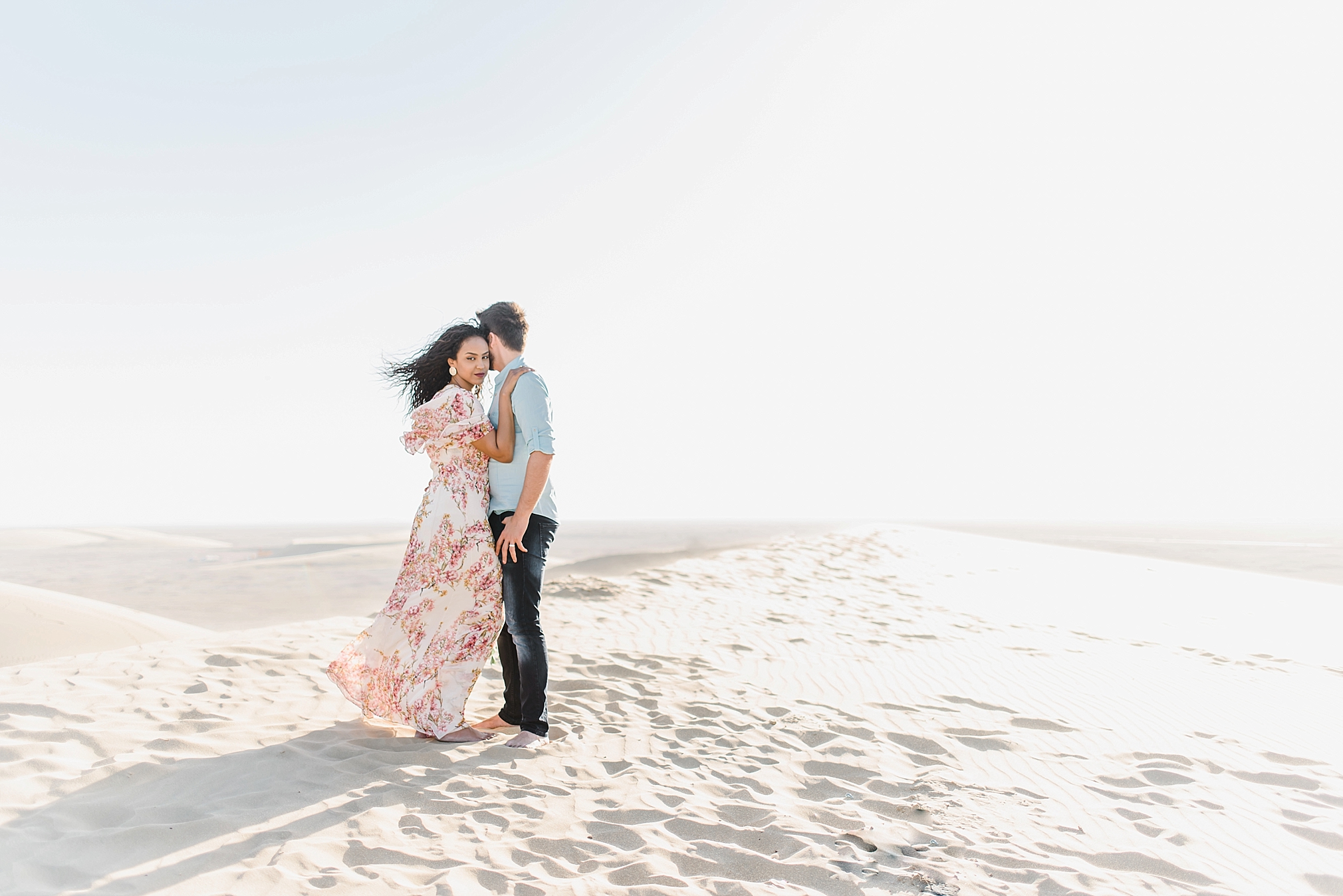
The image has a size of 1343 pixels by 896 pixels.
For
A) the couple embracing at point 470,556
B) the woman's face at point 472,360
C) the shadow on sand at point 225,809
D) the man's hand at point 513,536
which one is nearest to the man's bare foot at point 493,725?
the couple embracing at point 470,556

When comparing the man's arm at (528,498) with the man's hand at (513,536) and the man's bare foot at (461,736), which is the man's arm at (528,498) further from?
the man's bare foot at (461,736)

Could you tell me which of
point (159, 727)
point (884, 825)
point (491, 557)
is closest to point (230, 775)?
point (159, 727)

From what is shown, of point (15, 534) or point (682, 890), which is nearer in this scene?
point (682, 890)

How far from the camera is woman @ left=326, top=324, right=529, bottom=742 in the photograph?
147 inches

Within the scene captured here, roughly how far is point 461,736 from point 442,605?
2.33ft

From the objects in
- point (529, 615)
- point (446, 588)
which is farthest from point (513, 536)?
point (446, 588)

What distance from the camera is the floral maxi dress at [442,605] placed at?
3.78 m

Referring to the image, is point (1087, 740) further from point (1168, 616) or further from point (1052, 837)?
point (1168, 616)

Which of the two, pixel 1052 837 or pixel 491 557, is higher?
pixel 491 557

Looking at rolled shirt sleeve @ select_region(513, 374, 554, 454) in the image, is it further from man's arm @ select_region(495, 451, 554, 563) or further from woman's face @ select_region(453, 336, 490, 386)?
woman's face @ select_region(453, 336, 490, 386)

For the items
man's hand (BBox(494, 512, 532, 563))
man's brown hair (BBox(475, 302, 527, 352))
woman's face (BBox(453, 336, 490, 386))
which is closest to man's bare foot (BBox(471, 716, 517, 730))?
man's hand (BBox(494, 512, 532, 563))

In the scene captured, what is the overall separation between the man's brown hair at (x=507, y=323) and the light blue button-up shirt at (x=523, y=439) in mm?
143

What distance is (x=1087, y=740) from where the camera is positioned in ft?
13.0

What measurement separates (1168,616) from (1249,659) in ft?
7.90
